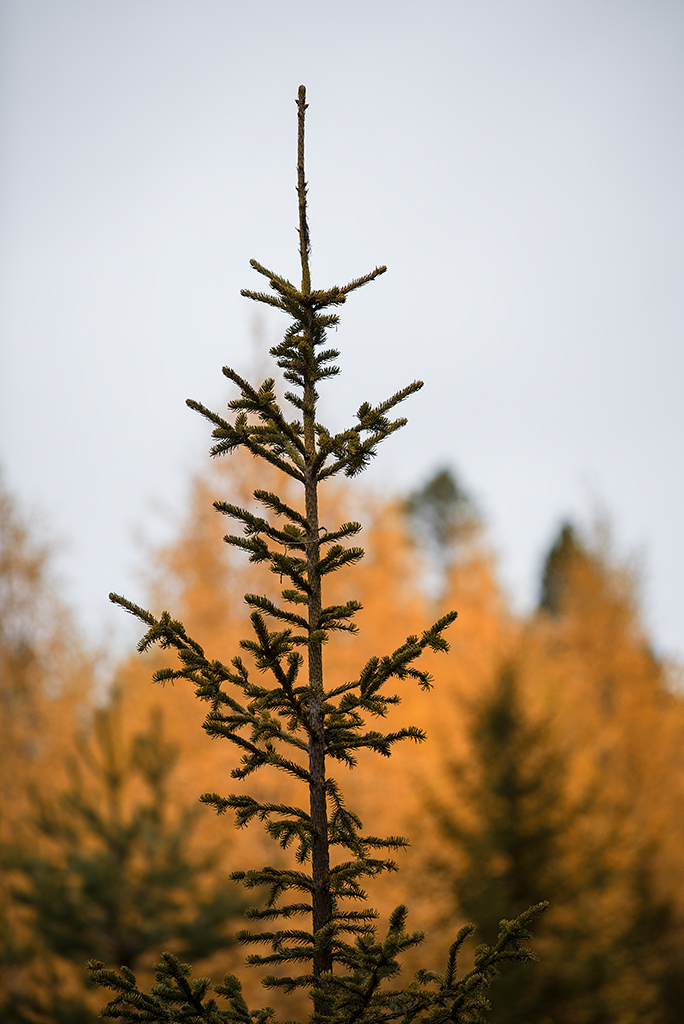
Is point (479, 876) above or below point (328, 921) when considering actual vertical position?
above

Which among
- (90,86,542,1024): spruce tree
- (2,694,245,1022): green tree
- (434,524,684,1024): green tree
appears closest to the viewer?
(90,86,542,1024): spruce tree

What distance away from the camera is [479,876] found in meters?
7.64

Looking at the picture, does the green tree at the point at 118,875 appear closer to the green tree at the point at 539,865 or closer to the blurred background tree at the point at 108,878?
the blurred background tree at the point at 108,878

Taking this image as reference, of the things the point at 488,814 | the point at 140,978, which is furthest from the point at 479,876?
the point at 140,978

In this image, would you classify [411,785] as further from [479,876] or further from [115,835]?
[115,835]

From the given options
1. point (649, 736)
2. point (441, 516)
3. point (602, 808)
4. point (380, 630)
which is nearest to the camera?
point (380, 630)

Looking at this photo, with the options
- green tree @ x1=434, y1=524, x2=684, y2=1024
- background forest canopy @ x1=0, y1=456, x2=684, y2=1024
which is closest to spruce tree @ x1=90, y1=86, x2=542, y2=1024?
green tree @ x1=434, y1=524, x2=684, y2=1024

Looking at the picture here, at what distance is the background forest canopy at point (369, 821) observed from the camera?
24.3 feet

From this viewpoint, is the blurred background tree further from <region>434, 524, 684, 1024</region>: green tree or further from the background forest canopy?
<region>434, 524, 684, 1024</region>: green tree

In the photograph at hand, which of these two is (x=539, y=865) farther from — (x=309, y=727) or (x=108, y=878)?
(x=309, y=727)

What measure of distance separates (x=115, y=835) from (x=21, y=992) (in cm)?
215

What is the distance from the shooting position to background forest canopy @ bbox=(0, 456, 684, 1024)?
741cm

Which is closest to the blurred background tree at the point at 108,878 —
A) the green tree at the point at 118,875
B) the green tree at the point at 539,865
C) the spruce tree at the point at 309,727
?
the green tree at the point at 118,875

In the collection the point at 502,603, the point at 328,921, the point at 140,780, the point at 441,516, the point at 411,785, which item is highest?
the point at 441,516
